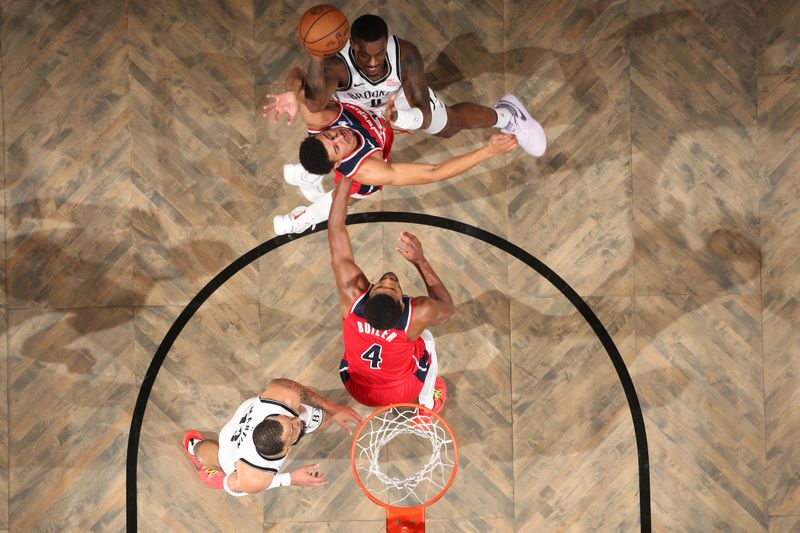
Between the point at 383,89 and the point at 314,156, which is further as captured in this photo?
the point at 383,89

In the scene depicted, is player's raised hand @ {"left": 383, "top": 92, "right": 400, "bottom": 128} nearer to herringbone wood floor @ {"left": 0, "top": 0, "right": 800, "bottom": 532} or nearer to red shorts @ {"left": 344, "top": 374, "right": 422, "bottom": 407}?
herringbone wood floor @ {"left": 0, "top": 0, "right": 800, "bottom": 532}

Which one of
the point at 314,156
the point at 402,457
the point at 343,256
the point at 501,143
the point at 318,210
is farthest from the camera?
the point at 402,457

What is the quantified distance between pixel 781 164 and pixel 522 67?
2.07 meters

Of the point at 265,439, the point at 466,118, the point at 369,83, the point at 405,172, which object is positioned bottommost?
the point at 265,439

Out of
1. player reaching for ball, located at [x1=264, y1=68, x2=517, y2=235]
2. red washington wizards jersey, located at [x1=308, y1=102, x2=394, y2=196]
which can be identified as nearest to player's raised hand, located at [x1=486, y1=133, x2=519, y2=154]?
player reaching for ball, located at [x1=264, y1=68, x2=517, y2=235]

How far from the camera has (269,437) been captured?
14.4ft

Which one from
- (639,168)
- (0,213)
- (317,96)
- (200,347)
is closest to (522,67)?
(639,168)

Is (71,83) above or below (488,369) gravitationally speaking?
above

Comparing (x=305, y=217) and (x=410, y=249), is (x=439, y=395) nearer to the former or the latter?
(x=410, y=249)

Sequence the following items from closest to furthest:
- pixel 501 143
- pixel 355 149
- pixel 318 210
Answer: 1. pixel 501 143
2. pixel 355 149
3. pixel 318 210

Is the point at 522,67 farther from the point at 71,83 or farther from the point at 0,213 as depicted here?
the point at 0,213

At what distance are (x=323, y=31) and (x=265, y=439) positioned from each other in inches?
97.3

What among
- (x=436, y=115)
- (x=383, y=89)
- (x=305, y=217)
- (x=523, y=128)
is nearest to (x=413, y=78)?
(x=383, y=89)

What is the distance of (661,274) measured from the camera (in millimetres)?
5262
